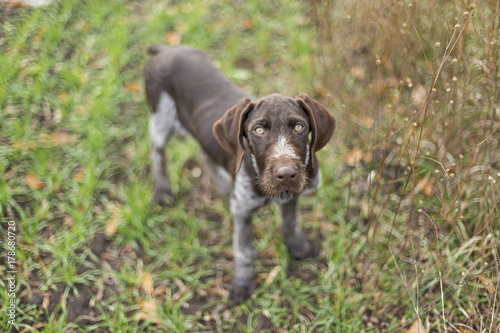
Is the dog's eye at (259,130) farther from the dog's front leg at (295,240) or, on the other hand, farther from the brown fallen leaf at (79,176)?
the brown fallen leaf at (79,176)

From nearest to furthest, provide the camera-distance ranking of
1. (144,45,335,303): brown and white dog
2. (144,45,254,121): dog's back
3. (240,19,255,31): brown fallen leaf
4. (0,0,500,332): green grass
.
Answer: (144,45,335,303): brown and white dog < (0,0,500,332): green grass < (144,45,254,121): dog's back < (240,19,255,31): brown fallen leaf

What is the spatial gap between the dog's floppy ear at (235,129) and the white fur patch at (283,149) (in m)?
0.27

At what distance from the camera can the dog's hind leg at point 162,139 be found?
13.3 feet

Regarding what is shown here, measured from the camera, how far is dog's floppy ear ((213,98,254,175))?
9.66 ft

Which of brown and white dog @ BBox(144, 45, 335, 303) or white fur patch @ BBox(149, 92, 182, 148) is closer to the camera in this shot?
brown and white dog @ BBox(144, 45, 335, 303)

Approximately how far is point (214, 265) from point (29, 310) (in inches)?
62.2

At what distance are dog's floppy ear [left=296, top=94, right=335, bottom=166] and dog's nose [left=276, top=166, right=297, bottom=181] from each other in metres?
0.35

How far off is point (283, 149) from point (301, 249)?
4.61 feet

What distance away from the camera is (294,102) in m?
2.97

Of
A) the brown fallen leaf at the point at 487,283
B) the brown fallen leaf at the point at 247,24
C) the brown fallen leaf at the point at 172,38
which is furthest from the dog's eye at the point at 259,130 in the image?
the brown fallen leaf at the point at 247,24

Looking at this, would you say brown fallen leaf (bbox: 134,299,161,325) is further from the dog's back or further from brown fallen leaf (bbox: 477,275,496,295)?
brown fallen leaf (bbox: 477,275,496,295)

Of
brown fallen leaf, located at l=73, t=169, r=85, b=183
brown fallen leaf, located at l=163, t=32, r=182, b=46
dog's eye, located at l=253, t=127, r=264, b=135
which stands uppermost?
dog's eye, located at l=253, t=127, r=264, b=135

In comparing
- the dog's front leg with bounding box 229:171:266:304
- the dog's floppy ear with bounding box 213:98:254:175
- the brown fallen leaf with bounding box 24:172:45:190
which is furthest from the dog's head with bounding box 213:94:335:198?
the brown fallen leaf with bounding box 24:172:45:190

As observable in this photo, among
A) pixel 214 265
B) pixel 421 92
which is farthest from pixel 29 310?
pixel 421 92
